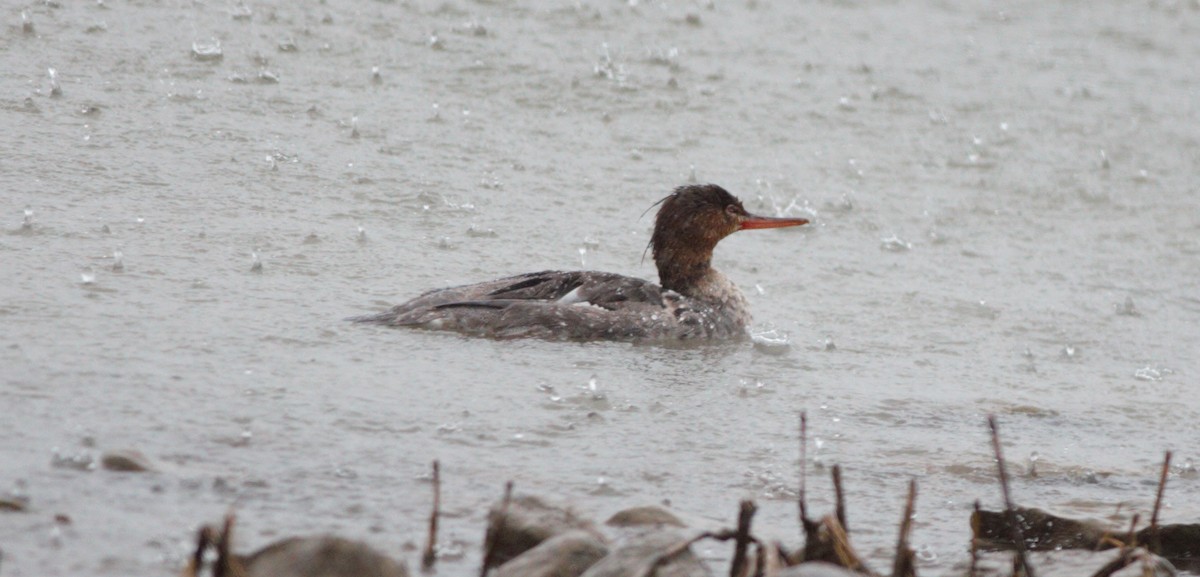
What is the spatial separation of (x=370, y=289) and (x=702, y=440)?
3.11 meters

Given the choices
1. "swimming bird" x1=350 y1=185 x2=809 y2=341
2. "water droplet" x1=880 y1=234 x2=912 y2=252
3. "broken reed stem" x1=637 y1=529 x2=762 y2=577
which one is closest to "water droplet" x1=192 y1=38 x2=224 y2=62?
"swimming bird" x1=350 y1=185 x2=809 y2=341

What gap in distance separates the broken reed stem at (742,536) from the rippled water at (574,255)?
0.98 m

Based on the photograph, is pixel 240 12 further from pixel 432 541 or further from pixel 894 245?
pixel 432 541

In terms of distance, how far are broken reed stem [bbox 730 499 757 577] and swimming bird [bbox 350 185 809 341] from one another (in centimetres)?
447

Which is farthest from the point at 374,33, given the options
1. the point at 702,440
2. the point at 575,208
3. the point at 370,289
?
the point at 702,440

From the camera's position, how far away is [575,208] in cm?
1209

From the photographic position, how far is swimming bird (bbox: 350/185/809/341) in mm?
9078

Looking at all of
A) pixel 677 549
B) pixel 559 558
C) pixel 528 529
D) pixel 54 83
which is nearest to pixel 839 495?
pixel 677 549

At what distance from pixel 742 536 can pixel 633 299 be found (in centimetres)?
527

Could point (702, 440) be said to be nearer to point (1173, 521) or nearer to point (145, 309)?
point (1173, 521)

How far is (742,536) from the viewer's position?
4539 mm

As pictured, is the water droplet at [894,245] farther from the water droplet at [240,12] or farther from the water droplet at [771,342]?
the water droplet at [240,12]

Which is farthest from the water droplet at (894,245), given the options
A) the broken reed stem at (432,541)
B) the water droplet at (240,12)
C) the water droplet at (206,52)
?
the broken reed stem at (432,541)

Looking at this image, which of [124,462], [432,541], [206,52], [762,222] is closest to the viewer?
[432,541]
